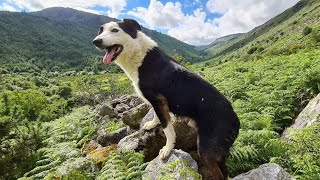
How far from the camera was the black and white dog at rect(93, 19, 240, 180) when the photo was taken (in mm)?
5594

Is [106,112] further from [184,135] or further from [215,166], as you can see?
[215,166]

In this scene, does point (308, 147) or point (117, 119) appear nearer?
point (308, 147)

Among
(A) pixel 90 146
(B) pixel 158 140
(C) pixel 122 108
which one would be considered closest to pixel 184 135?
(B) pixel 158 140

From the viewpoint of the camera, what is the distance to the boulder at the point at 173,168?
4.88 meters

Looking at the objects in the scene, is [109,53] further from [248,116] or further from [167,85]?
[248,116]

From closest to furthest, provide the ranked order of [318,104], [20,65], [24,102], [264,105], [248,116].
Result: [318,104]
[248,116]
[264,105]
[24,102]
[20,65]

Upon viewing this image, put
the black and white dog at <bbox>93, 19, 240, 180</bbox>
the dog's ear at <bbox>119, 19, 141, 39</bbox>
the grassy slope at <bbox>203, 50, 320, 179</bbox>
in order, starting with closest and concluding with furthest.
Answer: the black and white dog at <bbox>93, 19, 240, 180</bbox>
the grassy slope at <bbox>203, 50, 320, 179</bbox>
the dog's ear at <bbox>119, 19, 141, 39</bbox>

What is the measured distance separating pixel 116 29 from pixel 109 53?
510 mm

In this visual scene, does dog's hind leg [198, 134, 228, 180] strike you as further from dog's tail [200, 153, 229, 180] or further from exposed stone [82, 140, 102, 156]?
exposed stone [82, 140, 102, 156]

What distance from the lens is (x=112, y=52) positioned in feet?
21.1

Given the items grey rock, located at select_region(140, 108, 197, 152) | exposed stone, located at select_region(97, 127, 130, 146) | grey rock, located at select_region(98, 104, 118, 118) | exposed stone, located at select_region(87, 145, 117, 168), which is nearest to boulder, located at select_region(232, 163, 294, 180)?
grey rock, located at select_region(140, 108, 197, 152)

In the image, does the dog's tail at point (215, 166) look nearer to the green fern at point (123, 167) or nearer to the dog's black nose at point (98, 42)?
the green fern at point (123, 167)

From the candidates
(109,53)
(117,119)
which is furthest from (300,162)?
(117,119)

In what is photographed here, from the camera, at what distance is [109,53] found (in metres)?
6.48
